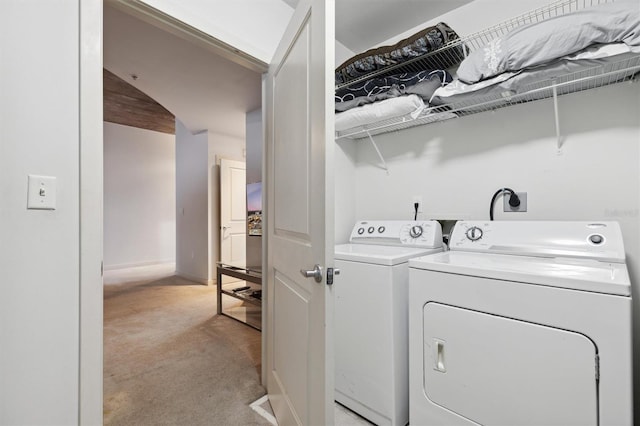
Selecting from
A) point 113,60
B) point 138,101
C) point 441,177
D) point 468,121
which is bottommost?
point 441,177

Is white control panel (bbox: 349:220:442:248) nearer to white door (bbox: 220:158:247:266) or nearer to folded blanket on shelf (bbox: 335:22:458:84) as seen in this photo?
folded blanket on shelf (bbox: 335:22:458:84)

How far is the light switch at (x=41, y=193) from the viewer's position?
980mm

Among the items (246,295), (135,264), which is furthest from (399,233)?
(135,264)

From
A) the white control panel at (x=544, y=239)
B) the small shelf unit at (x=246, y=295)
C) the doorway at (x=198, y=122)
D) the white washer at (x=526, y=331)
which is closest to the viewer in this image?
the white washer at (x=526, y=331)

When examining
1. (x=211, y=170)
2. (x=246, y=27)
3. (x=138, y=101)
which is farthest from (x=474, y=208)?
(x=138, y=101)

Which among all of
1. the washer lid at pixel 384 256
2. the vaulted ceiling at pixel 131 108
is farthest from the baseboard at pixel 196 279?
the washer lid at pixel 384 256

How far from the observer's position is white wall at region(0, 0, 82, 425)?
0.95 m

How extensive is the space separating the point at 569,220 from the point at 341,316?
1.29m

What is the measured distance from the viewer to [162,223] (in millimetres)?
6320

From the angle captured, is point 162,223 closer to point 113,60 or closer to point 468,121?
point 113,60

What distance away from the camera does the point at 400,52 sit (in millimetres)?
1771

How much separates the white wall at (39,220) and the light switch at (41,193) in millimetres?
16

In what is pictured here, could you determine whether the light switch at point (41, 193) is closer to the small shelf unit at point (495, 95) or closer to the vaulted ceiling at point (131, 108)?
the small shelf unit at point (495, 95)

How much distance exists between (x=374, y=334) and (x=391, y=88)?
144cm
